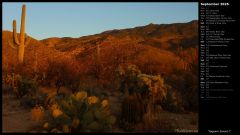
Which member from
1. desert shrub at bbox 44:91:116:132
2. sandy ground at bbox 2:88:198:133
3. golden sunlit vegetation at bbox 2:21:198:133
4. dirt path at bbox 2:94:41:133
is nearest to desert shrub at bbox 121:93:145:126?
golden sunlit vegetation at bbox 2:21:198:133

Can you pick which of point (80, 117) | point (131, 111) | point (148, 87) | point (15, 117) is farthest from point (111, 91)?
point (80, 117)

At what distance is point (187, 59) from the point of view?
50.5ft

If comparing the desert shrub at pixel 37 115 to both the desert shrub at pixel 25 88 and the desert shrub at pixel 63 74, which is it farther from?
the desert shrub at pixel 63 74

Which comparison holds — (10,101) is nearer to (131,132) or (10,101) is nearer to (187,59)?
(131,132)

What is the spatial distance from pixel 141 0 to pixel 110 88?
5.49m

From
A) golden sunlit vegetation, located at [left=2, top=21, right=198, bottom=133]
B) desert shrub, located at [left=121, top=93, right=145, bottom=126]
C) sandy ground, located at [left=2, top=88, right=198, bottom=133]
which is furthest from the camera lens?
desert shrub, located at [left=121, top=93, right=145, bottom=126]

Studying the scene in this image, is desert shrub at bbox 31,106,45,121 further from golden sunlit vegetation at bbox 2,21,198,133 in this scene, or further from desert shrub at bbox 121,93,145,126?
desert shrub at bbox 121,93,145,126

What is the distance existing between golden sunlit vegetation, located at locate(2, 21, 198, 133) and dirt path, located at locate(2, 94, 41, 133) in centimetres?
Answer: 21

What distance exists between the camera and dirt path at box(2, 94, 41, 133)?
952 cm

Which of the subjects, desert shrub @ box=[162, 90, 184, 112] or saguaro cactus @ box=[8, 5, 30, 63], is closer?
desert shrub @ box=[162, 90, 184, 112]

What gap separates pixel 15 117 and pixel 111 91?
396 centimetres

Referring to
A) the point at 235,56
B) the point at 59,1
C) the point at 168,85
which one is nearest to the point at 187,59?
the point at 168,85

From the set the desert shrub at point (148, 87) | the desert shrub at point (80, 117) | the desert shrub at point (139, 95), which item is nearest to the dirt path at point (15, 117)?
the desert shrub at point (80, 117)

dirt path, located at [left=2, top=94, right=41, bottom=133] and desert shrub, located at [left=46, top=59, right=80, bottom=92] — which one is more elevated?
desert shrub, located at [left=46, top=59, right=80, bottom=92]
